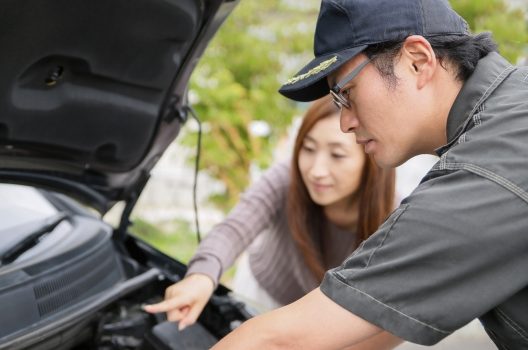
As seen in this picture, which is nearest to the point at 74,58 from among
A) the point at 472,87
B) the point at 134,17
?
the point at 134,17

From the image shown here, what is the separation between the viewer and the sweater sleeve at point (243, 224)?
166 cm

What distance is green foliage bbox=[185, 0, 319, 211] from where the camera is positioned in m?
4.42

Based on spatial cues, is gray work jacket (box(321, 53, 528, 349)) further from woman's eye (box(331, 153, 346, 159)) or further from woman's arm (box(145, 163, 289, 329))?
woman's eye (box(331, 153, 346, 159))

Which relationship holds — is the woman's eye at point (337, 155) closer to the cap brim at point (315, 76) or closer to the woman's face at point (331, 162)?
the woman's face at point (331, 162)

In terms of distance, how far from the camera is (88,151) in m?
1.63

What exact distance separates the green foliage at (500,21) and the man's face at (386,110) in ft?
11.5

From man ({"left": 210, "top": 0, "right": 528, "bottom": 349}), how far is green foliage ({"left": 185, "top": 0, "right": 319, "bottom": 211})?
Result: 3213 mm

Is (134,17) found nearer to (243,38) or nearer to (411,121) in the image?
(411,121)

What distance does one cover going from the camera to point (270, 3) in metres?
5.01

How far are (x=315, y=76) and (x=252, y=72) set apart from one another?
3663 millimetres

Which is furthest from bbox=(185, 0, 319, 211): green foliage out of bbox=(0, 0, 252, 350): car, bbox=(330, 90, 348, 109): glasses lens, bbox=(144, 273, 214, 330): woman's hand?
bbox=(330, 90, 348, 109): glasses lens

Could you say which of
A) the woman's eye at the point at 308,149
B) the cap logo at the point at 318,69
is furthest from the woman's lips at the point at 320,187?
the cap logo at the point at 318,69

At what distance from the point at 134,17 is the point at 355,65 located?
528 mm

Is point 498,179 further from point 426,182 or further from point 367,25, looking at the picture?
point 367,25
